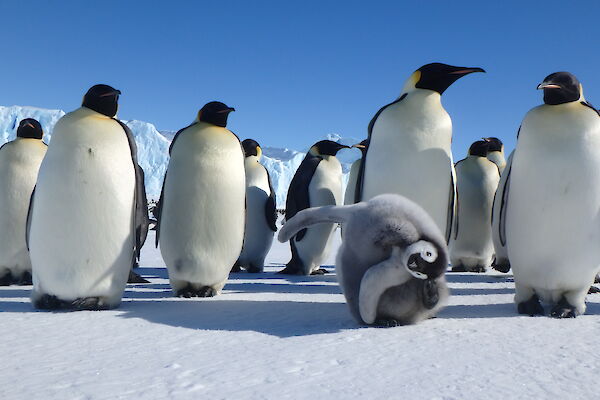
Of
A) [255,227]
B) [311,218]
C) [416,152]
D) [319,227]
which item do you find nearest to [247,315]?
[311,218]

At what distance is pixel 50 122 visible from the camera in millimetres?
42125

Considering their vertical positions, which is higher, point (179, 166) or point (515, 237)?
point (179, 166)

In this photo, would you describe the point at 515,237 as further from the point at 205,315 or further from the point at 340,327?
the point at 205,315

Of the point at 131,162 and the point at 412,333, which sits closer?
the point at 412,333

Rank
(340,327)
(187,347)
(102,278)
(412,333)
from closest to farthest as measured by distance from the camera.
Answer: (187,347) → (412,333) → (340,327) → (102,278)

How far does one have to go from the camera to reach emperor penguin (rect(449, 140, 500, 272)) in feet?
20.8

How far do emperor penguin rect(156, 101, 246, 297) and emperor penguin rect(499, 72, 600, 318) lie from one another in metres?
1.99

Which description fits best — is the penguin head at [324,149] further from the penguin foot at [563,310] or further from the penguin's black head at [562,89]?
the penguin foot at [563,310]

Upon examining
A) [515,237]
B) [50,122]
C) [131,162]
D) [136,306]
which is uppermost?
[50,122]

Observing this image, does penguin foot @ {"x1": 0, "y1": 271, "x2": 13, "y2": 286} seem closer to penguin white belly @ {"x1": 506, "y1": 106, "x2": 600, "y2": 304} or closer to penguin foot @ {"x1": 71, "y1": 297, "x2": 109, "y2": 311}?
penguin foot @ {"x1": 71, "y1": 297, "x2": 109, "y2": 311}

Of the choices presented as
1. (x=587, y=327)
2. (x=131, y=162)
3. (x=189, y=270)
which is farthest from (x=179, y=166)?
(x=587, y=327)

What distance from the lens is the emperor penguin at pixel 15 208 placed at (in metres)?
4.94

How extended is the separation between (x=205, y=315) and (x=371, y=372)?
147 centimetres

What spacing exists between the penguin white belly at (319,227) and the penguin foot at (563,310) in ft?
10.7
